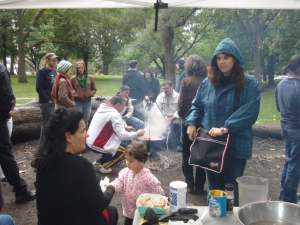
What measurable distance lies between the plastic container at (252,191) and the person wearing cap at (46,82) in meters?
5.06

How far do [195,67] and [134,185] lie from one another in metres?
2.09

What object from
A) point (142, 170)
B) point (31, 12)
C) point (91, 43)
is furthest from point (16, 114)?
point (91, 43)

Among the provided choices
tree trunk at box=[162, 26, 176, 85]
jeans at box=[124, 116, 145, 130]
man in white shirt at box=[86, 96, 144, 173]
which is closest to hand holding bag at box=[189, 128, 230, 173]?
man in white shirt at box=[86, 96, 144, 173]

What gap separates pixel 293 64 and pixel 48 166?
291 cm

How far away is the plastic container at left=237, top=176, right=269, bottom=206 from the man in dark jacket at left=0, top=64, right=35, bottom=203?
290cm

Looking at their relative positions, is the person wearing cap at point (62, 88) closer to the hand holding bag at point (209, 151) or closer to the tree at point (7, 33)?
the hand holding bag at point (209, 151)

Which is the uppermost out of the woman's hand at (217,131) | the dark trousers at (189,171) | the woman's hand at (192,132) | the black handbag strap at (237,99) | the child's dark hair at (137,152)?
the black handbag strap at (237,99)

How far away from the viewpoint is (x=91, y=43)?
39.2 metres

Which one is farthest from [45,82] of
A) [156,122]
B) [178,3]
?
[178,3]

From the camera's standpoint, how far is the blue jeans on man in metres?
4.07

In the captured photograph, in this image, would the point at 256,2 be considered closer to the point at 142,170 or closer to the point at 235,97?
the point at 235,97

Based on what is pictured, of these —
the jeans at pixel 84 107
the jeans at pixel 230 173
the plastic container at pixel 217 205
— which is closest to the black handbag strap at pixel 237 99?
the jeans at pixel 230 173

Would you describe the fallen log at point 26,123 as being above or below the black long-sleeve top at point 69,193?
below

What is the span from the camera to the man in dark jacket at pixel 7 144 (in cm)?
424
